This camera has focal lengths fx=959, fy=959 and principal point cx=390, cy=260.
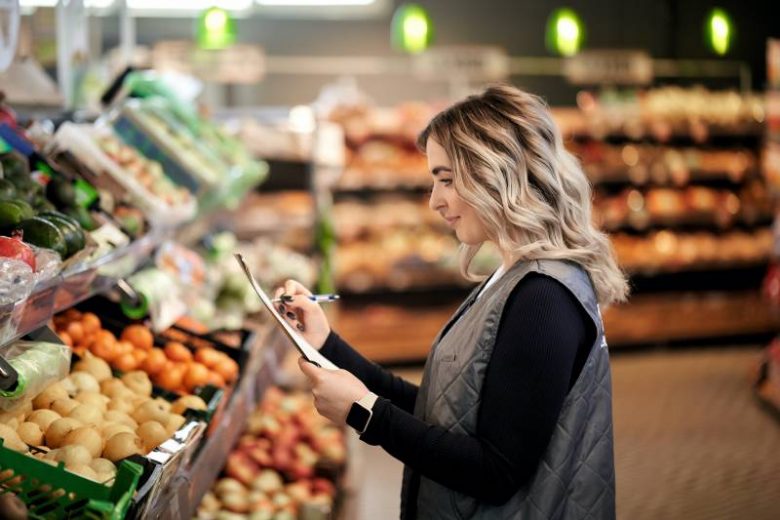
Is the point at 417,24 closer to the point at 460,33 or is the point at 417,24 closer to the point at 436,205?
the point at 460,33

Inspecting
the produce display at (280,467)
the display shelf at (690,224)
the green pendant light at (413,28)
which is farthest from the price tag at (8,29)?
the display shelf at (690,224)

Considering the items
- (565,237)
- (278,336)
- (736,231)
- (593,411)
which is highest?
(565,237)

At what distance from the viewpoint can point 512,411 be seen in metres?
1.84

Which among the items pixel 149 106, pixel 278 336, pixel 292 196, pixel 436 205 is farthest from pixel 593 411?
pixel 292 196

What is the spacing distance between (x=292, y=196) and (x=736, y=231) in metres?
4.74

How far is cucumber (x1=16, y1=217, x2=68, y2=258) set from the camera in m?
2.08

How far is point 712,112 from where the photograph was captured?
9055mm

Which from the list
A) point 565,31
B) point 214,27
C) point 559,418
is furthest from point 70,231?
point 565,31

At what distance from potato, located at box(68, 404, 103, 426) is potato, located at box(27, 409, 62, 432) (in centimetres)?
5

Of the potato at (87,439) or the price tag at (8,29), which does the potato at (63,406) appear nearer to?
the potato at (87,439)

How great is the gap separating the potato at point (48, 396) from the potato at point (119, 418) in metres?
0.10

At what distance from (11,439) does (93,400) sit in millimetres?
404

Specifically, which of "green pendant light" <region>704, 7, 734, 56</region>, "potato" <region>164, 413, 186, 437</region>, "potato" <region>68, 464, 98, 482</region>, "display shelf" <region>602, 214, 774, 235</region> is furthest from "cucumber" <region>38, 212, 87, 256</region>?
"green pendant light" <region>704, 7, 734, 56</region>

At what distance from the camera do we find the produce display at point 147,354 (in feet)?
8.70
